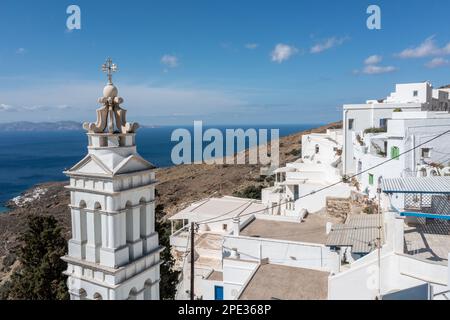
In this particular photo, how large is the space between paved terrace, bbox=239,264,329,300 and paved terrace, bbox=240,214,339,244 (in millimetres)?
2069

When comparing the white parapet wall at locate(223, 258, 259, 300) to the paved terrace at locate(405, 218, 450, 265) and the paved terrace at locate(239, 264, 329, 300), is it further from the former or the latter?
the paved terrace at locate(405, 218, 450, 265)

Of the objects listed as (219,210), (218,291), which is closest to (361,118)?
(219,210)

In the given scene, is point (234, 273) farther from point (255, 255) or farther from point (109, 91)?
point (109, 91)

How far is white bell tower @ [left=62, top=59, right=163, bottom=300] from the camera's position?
23.3 feet

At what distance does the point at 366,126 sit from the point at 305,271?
16368 millimetres

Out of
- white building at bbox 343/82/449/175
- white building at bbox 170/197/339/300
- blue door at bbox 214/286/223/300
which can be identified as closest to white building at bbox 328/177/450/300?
white building at bbox 170/197/339/300

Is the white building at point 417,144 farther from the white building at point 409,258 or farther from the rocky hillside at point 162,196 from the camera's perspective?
the rocky hillside at point 162,196

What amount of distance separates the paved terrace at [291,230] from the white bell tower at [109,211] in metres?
11.1

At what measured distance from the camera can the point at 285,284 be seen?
1421 centimetres

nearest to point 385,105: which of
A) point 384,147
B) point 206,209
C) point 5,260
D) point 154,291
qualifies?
point 384,147

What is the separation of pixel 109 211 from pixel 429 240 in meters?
10.7

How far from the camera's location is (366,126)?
2806 centimetres

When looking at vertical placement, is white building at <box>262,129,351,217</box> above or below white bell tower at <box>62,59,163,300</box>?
below
